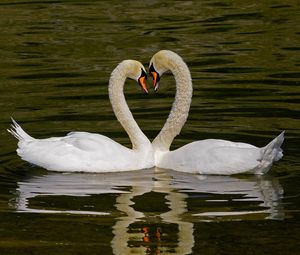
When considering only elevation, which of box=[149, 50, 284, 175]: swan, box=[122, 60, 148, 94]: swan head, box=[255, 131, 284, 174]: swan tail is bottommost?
box=[255, 131, 284, 174]: swan tail

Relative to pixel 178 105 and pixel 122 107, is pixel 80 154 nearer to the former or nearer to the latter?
pixel 122 107

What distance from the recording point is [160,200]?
10086 mm

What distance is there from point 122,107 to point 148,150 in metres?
0.52

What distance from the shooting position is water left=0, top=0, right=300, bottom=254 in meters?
8.97

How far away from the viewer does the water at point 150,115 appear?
8.97 meters

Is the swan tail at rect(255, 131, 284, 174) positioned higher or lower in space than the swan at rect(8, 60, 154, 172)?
lower

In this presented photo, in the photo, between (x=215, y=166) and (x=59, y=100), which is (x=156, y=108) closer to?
(x=59, y=100)

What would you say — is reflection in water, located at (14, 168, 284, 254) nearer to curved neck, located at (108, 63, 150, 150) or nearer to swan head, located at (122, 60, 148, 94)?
curved neck, located at (108, 63, 150, 150)

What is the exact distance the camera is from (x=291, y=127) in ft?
41.5

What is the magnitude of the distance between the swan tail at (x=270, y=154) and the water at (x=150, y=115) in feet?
0.43

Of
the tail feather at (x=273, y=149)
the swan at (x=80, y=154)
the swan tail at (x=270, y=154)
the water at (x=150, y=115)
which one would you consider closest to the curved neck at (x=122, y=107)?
the swan at (x=80, y=154)

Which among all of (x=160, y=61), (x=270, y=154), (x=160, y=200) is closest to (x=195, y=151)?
(x=270, y=154)

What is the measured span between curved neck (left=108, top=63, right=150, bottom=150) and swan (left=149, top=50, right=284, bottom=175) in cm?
23

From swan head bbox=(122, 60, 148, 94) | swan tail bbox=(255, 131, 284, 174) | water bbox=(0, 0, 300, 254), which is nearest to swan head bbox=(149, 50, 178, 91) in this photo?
swan head bbox=(122, 60, 148, 94)
